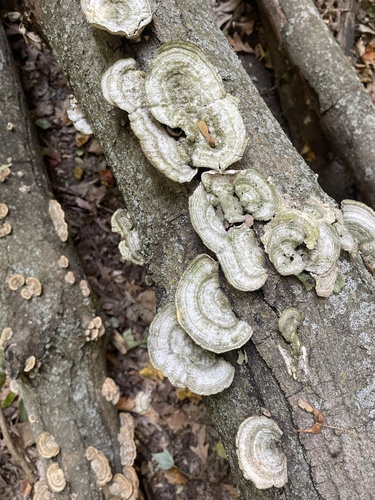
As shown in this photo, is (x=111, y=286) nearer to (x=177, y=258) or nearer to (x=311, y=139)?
(x=177, y=258)

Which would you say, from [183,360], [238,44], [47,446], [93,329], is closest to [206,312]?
[183,360]

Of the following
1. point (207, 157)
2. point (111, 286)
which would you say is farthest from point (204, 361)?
point (111, 286)

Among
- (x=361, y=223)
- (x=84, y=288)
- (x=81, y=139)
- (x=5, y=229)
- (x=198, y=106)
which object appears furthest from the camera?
(x=81, y=139)

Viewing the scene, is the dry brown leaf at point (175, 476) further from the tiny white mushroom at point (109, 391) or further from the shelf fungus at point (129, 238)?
the shelf fungus at point (129, 238)

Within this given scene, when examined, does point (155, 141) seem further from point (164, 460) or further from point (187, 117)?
point (164, 460)

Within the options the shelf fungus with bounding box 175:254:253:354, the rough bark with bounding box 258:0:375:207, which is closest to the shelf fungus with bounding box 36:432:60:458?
the shelf fungus with bounding box 175:254:253:354
